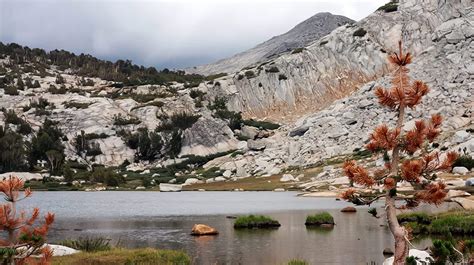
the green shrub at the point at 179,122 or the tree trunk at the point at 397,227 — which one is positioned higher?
the green shrub at the point at 179,122

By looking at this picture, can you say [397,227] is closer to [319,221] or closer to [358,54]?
[319,221]

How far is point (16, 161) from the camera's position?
149375mm

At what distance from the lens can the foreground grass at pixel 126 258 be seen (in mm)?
26047

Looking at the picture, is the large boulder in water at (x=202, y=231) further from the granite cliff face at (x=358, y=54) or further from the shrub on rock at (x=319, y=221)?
the granite cliff face at (x=358, y=54)

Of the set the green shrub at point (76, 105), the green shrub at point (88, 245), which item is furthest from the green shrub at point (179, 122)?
the green shrub at point (88, 245)

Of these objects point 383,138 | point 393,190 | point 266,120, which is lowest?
point 393,190

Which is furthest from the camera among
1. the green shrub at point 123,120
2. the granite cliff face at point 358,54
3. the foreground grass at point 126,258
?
the green shrub at point 123,120

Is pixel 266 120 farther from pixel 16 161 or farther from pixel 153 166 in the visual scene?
pixel 16 161

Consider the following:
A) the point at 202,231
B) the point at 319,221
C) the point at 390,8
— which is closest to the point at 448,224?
the point at 319,221

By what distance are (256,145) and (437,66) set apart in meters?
54.8

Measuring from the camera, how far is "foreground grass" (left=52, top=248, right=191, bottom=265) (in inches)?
1025

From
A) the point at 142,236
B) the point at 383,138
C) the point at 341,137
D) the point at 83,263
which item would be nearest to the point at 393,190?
the point at 383,138

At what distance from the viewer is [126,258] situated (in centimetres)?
2702

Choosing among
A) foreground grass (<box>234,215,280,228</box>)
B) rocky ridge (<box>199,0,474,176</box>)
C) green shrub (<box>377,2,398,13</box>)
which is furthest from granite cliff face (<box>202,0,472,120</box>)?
foreground grass (<box>234,215,280,228</box>)
